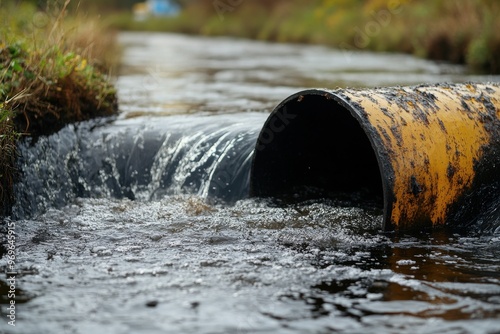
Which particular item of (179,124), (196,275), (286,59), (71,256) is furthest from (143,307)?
(286,59)

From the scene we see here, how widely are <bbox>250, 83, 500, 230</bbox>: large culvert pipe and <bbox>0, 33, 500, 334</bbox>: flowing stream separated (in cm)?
21

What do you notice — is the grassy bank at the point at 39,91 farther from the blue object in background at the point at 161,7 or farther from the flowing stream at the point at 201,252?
the blue object in background at the point at 161,7

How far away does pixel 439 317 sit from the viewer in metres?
3.50

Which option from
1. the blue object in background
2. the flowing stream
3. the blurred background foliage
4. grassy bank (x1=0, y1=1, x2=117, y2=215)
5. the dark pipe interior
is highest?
the blue object in background

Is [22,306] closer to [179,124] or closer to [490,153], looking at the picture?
[490,153]

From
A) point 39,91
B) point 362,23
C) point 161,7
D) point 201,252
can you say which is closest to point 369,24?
point 362,23

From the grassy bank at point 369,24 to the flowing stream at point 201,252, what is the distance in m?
9.41

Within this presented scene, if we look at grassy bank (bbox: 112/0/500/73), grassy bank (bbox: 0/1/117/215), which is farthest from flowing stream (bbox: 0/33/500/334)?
grassy bank (bbox: 112/0/500/73)

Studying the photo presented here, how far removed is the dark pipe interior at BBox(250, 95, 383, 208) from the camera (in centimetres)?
588

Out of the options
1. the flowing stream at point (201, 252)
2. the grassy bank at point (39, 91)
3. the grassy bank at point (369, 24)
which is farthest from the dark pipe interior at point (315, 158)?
the grassy bank at point (369, 24)

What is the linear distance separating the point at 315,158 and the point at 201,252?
209 centimetres

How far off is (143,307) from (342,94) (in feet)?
6.84

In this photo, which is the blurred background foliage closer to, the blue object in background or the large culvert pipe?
the large culvert pipe

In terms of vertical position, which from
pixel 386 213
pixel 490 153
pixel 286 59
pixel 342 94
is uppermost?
pixel 286 59
